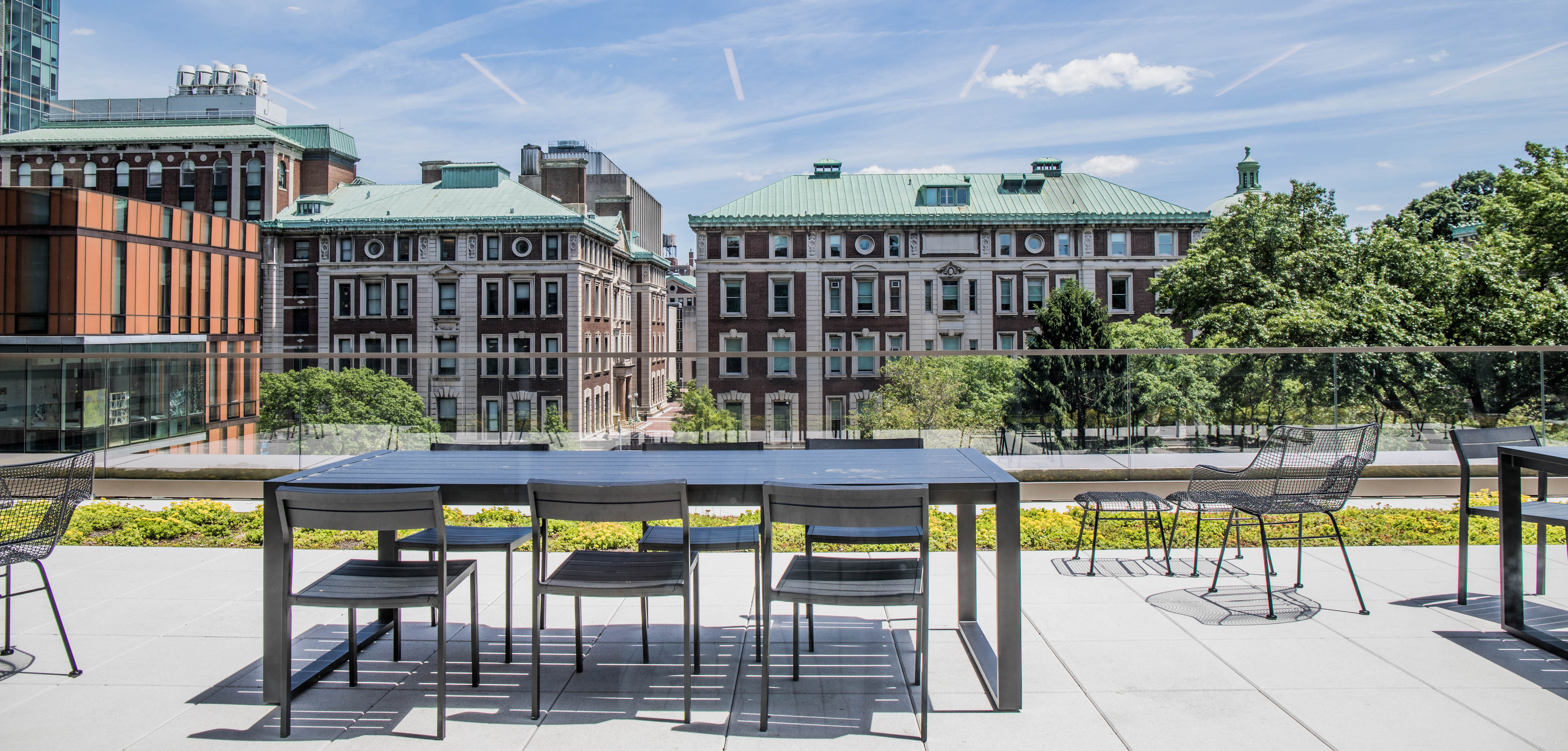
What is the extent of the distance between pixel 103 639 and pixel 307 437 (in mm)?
4215

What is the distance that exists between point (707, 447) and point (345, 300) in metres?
48.5

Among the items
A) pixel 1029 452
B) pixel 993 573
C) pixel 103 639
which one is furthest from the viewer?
pixel 1029 452

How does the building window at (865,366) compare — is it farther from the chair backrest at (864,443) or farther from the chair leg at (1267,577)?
the chair leg at (1267,577)

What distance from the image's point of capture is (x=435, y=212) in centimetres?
4822

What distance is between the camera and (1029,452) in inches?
306

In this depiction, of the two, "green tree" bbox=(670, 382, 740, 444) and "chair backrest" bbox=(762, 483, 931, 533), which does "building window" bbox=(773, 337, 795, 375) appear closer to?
"green tree" bbox=(670, 382, 740, 444)

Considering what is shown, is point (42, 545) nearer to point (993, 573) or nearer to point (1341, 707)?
point (993, 573)

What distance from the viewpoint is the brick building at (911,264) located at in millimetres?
47188

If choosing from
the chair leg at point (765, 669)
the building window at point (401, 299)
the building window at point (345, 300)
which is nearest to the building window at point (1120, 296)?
the building window at point (401, 299)

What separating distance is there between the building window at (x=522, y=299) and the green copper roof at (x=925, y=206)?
9106 millimetres

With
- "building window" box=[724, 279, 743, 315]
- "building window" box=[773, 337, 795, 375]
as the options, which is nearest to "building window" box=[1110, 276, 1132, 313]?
"building window" box=[724, 279, 743, 315]

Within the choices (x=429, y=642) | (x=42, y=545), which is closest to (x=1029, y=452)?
(x=429, y=642)

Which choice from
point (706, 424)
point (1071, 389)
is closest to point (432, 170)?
point (706, 424)

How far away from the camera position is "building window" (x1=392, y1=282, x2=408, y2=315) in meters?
47.8
